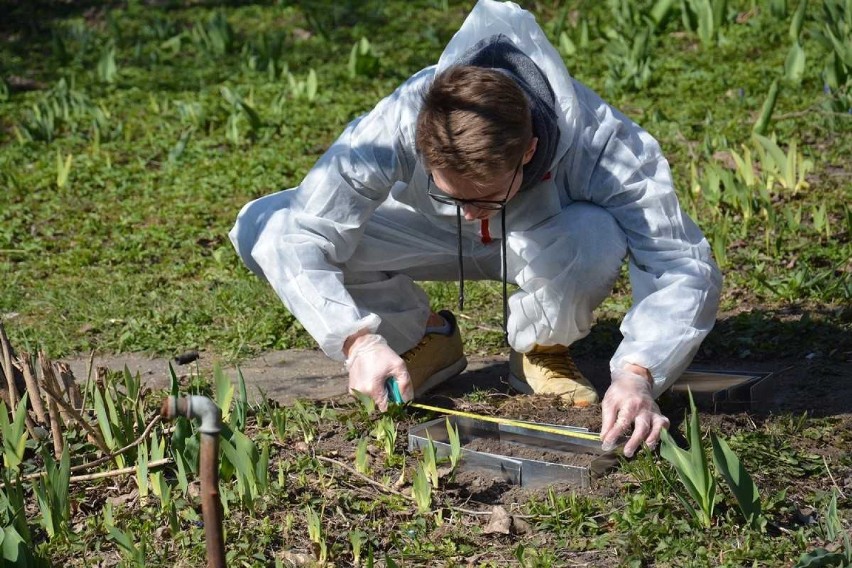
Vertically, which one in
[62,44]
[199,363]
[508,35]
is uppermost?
[508,35]

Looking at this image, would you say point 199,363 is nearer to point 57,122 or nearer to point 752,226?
point 752,226

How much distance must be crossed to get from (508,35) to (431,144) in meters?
0.46

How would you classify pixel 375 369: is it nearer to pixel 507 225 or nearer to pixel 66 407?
pixel 507 225

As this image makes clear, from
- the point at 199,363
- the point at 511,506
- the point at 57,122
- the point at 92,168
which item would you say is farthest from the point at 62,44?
the point at 511,506

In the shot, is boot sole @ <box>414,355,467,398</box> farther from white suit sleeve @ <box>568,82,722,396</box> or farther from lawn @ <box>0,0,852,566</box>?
white suit sleeve @ <box>568,82,722,396</box>

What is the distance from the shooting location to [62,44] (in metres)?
7.65

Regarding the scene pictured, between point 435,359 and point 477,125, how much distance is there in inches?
44.2

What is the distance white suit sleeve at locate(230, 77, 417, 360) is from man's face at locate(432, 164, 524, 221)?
10.7 inches

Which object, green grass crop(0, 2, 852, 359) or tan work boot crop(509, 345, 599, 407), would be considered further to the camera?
green grass crop(0, 2, 852, 359)

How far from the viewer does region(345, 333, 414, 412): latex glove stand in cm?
283

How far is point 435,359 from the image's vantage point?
3.53m

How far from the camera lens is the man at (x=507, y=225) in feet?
8.74

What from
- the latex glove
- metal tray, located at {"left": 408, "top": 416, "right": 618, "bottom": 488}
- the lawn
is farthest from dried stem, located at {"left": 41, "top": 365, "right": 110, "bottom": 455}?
metal tray, located at {"left": 408, "top": 416, "right": 618, "bottom": 488}

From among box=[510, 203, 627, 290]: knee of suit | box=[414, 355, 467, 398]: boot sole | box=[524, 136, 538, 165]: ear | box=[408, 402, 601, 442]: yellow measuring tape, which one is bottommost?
box=[414, 355, 467, 398]: boot sole
